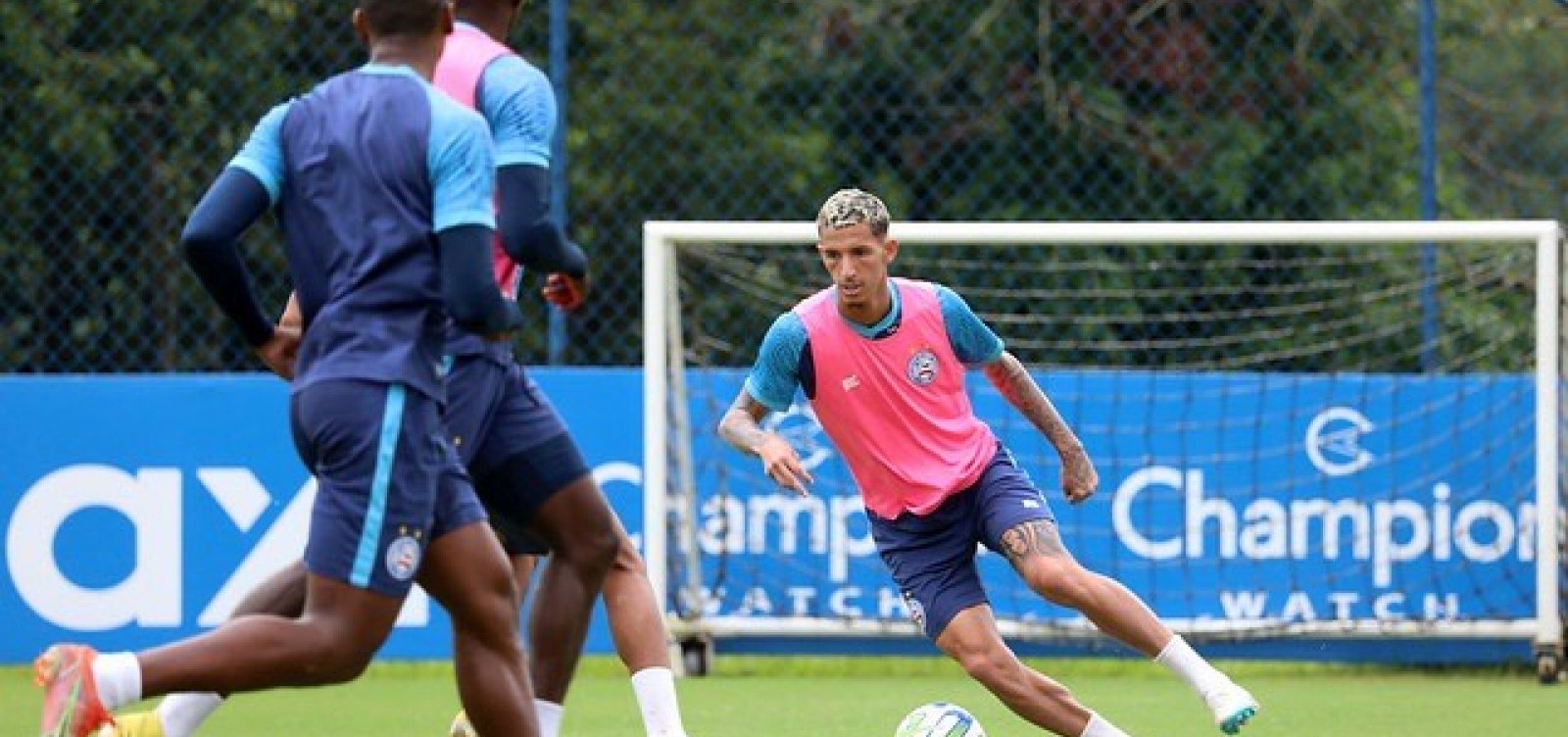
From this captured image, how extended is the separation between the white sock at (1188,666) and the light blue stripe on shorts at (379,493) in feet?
9.24

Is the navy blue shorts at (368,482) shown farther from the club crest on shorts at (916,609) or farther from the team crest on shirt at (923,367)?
the team crest on shirt at (923,367)

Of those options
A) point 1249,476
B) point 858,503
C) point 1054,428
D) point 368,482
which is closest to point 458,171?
point 368,482

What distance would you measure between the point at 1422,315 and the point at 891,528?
4.70 metres

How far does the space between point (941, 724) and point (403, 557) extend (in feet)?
7.72

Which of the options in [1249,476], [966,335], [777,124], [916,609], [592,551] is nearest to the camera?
[592,551]

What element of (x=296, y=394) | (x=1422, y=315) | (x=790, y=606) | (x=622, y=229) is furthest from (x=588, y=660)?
(x=296, y=394)

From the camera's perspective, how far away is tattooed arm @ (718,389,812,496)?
7.43 m

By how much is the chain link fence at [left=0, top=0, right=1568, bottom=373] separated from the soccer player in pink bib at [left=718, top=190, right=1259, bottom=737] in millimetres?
4494

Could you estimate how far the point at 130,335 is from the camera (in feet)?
41.9

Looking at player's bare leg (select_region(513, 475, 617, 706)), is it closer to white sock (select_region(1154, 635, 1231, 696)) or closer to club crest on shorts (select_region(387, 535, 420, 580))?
club crest on shorts (select_region(387, 535, 420, 580))

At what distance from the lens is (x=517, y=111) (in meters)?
6.49

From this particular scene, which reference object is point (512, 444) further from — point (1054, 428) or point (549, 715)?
point (1054, 428)

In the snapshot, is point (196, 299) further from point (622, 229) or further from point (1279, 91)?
point (1279, 91)

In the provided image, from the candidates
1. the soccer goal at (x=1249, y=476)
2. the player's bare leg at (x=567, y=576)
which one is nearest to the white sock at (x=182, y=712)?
the player's bare leg at (x=567, y=576)
